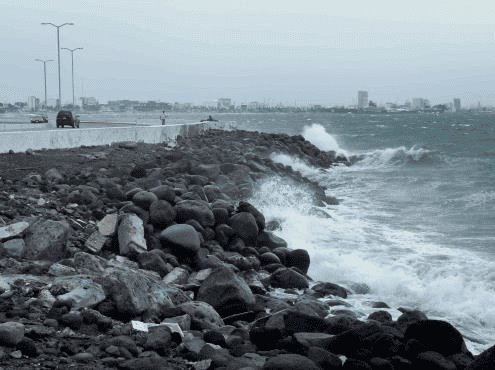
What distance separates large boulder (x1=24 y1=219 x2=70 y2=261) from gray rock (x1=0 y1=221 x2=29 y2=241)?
0.07m

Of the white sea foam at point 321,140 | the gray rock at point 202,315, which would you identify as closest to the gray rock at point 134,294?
the gray rock at point 202,315

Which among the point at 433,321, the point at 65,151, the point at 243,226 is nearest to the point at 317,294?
the point at 243,226

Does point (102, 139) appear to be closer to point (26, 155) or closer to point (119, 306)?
point (26, 155)

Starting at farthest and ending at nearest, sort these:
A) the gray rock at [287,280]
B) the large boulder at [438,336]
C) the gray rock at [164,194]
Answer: the gray rock at [164,194]
the gray rock at [287,280]
the large boulder at [438,336]

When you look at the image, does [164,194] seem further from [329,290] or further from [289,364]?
[289,364]

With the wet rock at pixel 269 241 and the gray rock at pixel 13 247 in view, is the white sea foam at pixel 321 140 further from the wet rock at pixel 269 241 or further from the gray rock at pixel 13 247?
the gray rock at pixel 13 247

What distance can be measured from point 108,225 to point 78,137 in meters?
11.7

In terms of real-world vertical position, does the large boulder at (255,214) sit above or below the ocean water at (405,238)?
above

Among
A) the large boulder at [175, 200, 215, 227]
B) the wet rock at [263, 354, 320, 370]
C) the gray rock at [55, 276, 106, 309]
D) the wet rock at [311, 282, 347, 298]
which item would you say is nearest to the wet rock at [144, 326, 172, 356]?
the gray rock at [55, 276, 106, 309]

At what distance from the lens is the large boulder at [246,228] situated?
37.0ft

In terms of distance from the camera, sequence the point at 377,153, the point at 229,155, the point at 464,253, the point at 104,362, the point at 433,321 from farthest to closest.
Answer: the point at 377,153 → the point at 229,155 → the point at 464,253 → the point at 433,321 → the point at 104,362

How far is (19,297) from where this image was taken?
6289 mm

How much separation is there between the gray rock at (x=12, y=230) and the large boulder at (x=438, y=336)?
4.54 metres

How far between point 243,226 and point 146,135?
1523 cm
